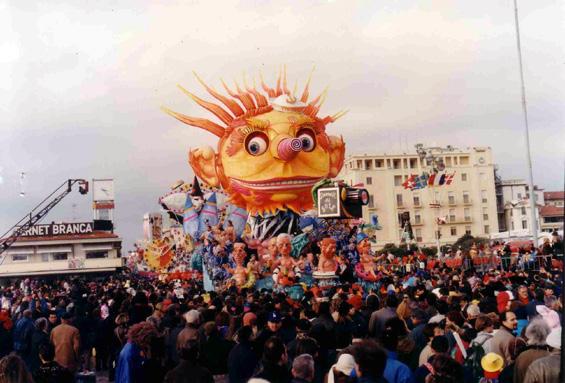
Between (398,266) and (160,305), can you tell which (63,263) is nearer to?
(398,266)

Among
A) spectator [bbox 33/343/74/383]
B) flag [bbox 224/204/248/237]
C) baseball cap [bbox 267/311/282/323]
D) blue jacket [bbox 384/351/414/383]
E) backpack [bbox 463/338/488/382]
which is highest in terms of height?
flag [bbox 224/204/248/237]

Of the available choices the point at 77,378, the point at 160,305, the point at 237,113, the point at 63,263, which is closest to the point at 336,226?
the point at 237,113

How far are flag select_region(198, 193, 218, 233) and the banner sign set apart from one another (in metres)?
41.0

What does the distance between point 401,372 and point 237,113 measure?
87.2 ft

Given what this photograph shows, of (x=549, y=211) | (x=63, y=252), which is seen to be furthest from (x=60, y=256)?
(x=549, y=211)

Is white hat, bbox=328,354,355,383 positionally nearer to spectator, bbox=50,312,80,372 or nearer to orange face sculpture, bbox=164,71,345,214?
spectator, bbox=50,312,80,372

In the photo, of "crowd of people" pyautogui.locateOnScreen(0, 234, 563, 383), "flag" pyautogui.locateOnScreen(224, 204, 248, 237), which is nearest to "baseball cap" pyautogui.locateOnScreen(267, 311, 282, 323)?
"crowd of people" pyautogui.locateOnScreen(0, 234, 563, 383)

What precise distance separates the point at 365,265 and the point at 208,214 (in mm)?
14063

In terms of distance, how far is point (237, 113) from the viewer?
30891 millimetres

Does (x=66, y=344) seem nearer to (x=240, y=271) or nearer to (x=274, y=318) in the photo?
(x=274, y=318)

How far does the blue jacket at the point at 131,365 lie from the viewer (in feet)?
19.4

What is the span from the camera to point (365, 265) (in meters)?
22.4

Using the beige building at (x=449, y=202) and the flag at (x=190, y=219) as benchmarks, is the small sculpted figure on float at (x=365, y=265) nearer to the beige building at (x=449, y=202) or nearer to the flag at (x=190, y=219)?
the flag at (x=190, y=219)

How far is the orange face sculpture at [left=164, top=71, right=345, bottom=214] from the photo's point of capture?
3061 centimetres
